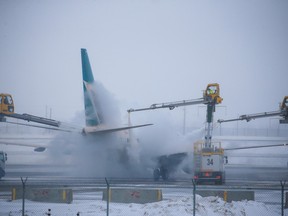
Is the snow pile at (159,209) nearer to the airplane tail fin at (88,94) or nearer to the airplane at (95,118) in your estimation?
the airplane at (95,118)

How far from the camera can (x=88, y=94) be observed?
49344 mm

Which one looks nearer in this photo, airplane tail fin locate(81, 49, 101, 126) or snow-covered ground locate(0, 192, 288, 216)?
snow-covered ground locate(0, 192, 288, 216)

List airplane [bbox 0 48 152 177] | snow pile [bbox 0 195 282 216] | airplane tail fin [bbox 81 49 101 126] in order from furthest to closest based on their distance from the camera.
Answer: airplane tail fin [bbox 81 49 101 126] → airplane [bbox 0 48 152 177] → snow pile [bbox 0 195 282 216]

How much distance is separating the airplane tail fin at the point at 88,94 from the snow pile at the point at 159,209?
21589 mm

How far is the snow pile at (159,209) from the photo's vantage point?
77.3ft

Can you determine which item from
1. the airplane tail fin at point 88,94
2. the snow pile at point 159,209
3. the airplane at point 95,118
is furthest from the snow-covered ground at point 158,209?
the airplane tail fin at point 88,94

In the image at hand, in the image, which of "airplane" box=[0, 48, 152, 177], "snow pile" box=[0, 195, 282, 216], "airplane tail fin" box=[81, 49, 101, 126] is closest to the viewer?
"snow pile" box=[0, 195, 282, 216]

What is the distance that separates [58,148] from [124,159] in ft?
24.2

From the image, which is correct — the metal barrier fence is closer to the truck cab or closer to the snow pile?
the snow pile

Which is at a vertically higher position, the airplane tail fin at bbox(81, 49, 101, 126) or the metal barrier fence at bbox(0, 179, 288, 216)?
the airplane tail fin at bbox(81, 49, 101, 126)

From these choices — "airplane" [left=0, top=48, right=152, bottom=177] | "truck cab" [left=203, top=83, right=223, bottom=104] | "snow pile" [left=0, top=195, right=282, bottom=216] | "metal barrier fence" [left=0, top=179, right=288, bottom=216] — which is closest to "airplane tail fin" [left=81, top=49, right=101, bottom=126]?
"airplane" [left=0, top=48, right=152, bottom=177]

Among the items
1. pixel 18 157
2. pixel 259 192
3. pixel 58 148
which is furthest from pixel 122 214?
pixel 18 157

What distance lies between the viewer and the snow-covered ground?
23547 mm

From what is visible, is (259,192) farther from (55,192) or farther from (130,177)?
(130,177)
